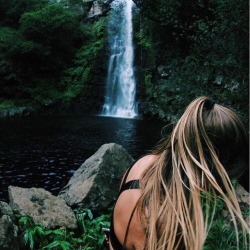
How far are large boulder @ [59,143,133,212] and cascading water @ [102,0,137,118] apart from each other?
16.6 m

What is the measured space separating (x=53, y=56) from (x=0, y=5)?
683 centimetres

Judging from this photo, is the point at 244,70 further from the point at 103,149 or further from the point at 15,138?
the point at 15,138

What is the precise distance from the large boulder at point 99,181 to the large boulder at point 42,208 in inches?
21.7

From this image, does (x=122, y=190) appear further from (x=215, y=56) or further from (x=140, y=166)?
(x=215, y=56)

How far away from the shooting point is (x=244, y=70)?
40.1ft

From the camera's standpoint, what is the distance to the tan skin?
141 cm

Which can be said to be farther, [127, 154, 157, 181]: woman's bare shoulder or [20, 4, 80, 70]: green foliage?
[20, 4, 80, 70]: green foliage

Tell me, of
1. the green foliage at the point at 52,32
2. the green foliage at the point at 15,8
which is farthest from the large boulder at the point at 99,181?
the green foliage at the point at 15,8

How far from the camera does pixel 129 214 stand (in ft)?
4.69

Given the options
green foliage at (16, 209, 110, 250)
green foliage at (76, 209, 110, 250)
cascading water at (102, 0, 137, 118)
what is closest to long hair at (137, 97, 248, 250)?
green foliage at (16, 209, 110, 250)

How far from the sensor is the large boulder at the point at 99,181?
245 inches

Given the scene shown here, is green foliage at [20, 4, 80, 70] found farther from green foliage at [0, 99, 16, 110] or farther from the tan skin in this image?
the tan skin

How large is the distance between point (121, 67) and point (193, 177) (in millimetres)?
24697

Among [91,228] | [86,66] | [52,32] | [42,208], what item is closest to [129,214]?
[91,228]
